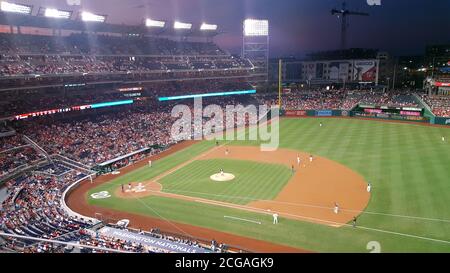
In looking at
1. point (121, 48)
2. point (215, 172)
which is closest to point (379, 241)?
point (215, 172)

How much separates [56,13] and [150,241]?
129 feet

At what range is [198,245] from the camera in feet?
58.8

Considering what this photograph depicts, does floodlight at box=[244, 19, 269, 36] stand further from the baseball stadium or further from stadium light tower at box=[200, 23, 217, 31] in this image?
stadium light tower at box=[200, 23, 217, 31]

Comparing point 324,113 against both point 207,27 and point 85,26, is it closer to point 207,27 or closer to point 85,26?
point 207,27

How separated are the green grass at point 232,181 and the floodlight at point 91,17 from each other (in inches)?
1192

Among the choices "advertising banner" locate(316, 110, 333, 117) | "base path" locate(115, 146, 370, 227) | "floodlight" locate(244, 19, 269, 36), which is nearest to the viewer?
"base path" locate(115, 146, 370, 227)

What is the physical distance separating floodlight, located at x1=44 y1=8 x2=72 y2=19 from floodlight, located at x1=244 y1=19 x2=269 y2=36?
132 ft

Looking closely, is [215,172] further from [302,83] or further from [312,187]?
[302,83]

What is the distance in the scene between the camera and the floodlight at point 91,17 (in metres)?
50.1

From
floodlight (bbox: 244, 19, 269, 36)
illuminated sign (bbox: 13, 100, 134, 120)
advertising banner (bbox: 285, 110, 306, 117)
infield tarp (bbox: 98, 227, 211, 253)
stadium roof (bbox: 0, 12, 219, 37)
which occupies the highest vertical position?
floodlight (bbox: 244, 19, 269, 36)

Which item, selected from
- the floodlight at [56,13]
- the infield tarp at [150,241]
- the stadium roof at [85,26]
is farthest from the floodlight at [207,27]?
the infield tarp at [150,241]

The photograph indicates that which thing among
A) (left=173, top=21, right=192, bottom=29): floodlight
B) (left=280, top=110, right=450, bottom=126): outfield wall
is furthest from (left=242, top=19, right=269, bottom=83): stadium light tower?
(left=280, top=110, right=450, bottom=126): outfield wall

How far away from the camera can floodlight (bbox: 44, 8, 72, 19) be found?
4491cm

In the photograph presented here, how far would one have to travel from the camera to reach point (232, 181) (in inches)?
1139
